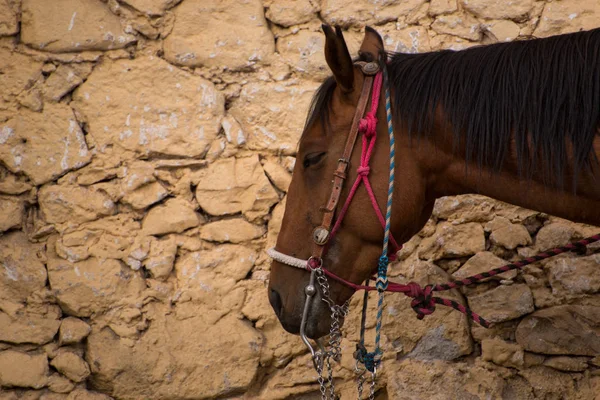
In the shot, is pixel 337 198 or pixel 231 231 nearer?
pixel 337 198

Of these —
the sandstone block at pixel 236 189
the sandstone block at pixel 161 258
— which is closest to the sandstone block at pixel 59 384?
the sandstone block at pixel 161 258

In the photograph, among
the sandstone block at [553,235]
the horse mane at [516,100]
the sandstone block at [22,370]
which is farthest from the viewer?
the sandstone block at [553,235]

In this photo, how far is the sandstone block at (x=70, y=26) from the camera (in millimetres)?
3066

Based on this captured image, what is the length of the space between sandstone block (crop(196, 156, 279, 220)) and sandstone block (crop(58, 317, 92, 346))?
0.75 meters

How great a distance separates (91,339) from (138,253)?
1.41 ft

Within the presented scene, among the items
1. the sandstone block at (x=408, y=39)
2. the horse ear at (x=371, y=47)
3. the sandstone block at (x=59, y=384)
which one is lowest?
the sandstone block at (x=59, y=384)

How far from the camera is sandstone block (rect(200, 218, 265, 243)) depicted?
10.3ft

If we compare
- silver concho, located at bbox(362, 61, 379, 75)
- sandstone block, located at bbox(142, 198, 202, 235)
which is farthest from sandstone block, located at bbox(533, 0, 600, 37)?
sandstone block, located at bbox(142, 198, 202, 235)

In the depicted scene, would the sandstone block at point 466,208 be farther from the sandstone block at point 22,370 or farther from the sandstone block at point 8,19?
the sandstone block at point 8,19

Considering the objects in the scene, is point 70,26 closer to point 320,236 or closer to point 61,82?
point 61,82

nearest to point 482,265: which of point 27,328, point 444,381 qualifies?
point 444,381

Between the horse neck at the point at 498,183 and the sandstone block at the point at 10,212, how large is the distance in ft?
5.76

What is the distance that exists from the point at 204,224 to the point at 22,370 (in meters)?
1.01

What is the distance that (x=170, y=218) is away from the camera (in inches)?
122
